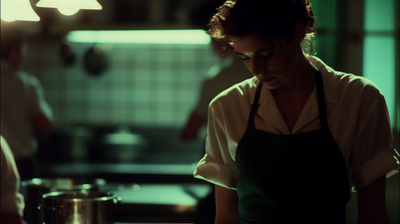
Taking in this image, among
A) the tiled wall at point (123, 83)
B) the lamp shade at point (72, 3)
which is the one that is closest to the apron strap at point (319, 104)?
the tiled wall at point (123, 83)

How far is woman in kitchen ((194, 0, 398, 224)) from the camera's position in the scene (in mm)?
957

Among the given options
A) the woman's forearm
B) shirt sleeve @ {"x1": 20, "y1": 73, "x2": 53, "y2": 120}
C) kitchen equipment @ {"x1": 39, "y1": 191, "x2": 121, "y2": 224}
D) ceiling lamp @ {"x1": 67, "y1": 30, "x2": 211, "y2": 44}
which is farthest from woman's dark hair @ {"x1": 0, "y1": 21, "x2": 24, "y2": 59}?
the woman's forearm

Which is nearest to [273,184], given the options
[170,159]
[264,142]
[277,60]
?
[264,142]

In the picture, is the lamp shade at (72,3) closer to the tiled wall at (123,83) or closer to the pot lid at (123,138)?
the tiled wall at (123,83)

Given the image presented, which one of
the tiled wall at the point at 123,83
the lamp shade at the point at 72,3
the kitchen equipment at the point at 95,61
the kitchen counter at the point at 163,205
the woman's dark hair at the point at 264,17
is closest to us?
the woman's dark hair at the point at 264,17

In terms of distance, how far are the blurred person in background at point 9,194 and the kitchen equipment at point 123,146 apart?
79 centimetres

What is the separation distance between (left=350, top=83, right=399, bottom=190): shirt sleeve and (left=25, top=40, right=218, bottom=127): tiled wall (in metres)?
0.65

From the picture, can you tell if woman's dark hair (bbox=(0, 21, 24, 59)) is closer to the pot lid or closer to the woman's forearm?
the pot lid

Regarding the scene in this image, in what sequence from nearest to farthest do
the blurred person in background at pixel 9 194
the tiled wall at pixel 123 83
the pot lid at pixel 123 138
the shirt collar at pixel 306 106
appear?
the shirt collar at pixel 306 106 < the blurred person in background at pixel 9 194 < the tiled wall at pixel 123 83 < the pot lid at pixel 123 138

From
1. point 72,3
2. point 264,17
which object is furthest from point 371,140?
point 72,3

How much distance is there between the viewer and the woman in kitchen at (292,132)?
96 cm

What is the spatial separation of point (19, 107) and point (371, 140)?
124cm

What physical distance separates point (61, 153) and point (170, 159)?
66cm

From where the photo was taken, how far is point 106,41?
164cm
